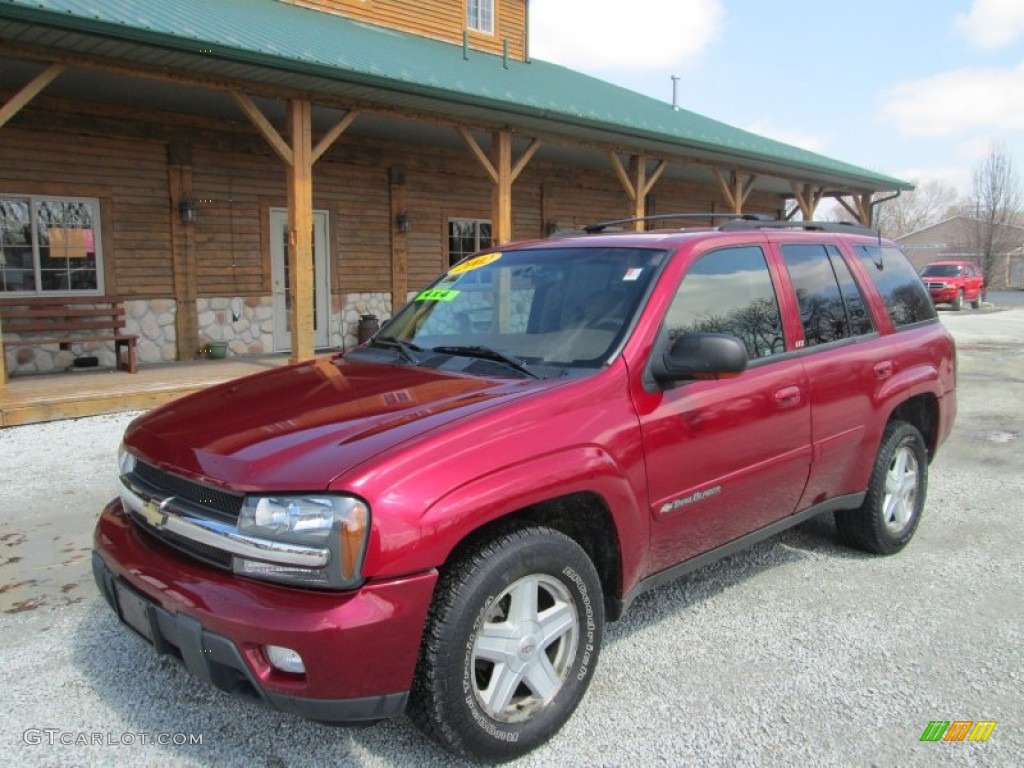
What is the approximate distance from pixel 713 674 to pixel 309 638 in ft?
5.64

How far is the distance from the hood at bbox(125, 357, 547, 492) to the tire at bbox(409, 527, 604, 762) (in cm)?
47

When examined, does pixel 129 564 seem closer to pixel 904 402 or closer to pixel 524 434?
pixel 524 434

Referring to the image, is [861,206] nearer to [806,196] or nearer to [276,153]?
[806,196]

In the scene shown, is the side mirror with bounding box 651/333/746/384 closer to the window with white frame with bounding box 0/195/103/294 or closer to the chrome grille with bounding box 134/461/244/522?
the chrome grille with bounding box 134/461/244/522

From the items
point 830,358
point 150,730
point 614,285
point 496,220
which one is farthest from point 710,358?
point 496,220

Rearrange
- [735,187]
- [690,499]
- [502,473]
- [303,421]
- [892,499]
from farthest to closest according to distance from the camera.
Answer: [735,187], [892,499], [690,499], [303,421], [502,473]

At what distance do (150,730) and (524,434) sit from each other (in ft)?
→ 5.46

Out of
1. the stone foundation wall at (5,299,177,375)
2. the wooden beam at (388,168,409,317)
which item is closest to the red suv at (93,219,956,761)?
the stone foundation wall at (5,299,177,375)

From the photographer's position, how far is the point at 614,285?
3.26 m

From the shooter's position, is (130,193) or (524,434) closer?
(524,434)

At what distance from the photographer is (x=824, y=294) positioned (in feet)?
13.0

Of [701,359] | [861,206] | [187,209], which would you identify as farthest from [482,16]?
[701,359]

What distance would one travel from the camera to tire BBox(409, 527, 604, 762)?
2.29m

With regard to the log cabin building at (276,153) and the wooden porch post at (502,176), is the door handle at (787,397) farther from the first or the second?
the wooden porch post at (502,176)
